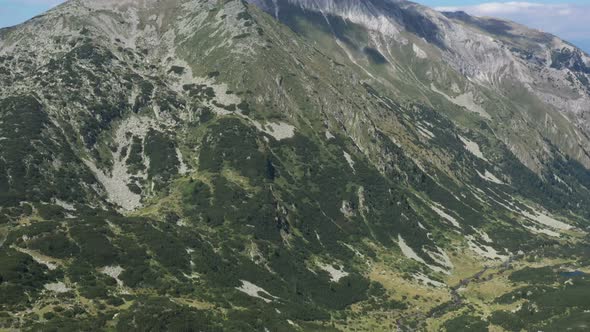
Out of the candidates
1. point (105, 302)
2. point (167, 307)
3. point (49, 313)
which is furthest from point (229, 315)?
point (49, 313)

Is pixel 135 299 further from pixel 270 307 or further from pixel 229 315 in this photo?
pixel 270 307

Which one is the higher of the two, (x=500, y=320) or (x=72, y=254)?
(x=72, y=254)

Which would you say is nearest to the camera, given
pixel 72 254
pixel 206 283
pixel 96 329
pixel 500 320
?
pixel 96 329

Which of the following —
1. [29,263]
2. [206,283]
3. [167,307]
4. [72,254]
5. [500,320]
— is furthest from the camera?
[500,320]

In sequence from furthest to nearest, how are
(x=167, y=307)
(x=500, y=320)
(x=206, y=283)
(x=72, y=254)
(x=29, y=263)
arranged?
(x=500, y=320)
(x=206, y=283)
(x=72, y=254)
(x=29, y=263)
(x=167, y=307)

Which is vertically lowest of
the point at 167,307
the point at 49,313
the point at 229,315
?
the point at 229,315

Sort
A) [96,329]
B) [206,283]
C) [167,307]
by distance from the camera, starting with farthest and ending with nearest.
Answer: [206,283] < [167,307] < [96,329]

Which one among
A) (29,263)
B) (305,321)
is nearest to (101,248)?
(29,263)

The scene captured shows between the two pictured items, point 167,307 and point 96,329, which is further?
point 167,307

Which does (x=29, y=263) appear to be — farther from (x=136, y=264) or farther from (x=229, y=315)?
(x=229, y=315)
